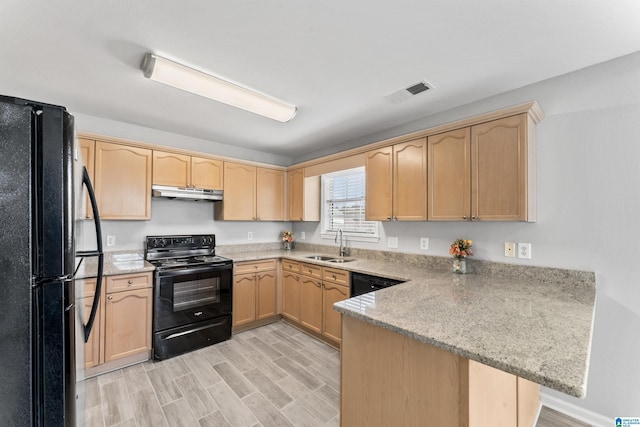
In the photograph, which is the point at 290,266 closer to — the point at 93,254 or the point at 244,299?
the point at 244,299

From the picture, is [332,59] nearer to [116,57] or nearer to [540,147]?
[116,57]

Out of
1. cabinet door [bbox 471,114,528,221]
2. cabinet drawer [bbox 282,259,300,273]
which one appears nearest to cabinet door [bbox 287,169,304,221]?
cabinet drawer [bbox 282,259,300,273]

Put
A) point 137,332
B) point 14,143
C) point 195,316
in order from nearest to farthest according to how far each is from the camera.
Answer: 1. point 14,143
2. point 137,332
3. point 195,316

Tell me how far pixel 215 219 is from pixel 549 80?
3.77m

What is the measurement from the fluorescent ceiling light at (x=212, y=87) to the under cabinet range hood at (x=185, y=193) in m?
1.34

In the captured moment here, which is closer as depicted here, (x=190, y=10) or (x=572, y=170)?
(x=190, y=10)

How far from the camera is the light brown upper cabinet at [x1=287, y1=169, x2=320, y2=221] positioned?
12.9 feet

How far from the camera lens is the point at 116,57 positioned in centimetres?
181

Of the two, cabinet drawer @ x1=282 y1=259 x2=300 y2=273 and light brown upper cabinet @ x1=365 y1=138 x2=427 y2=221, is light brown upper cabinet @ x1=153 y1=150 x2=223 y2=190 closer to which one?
cabinet drawer @ x1=282 y1=259 x2=300 y2=273

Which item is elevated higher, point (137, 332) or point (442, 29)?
point (442, 29)

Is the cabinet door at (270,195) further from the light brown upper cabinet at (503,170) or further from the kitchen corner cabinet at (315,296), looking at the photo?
the light brown upper cabinet at (503,170)

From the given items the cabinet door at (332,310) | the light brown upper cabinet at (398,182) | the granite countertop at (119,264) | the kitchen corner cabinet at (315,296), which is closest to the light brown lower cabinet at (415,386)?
the kitchen corner cabinet at (315,296)

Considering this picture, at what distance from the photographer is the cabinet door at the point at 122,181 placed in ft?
8.79

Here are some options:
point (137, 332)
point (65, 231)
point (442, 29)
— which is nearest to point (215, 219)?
point (137, 332)
